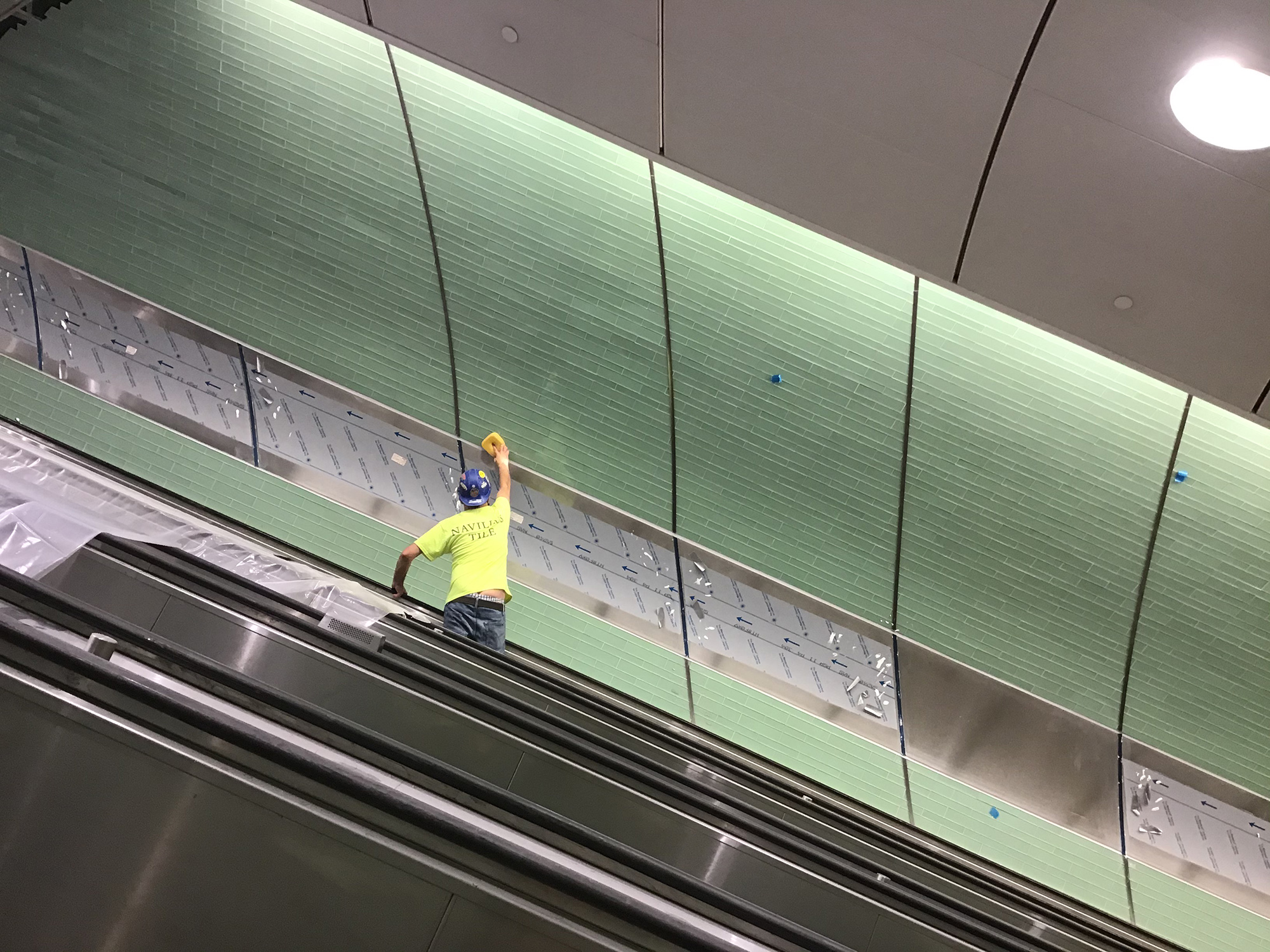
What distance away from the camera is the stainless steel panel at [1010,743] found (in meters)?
Result: 8.25

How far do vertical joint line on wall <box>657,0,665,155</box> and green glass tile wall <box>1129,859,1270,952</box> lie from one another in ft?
23.9

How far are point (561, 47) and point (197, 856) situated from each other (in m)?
5.40

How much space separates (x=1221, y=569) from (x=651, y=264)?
5549mm

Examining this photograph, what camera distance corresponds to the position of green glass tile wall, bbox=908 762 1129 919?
8.07 meters

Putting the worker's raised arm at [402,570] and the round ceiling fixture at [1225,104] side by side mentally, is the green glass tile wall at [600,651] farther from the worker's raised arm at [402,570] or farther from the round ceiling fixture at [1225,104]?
the round ceiling fixture at [1225,104]

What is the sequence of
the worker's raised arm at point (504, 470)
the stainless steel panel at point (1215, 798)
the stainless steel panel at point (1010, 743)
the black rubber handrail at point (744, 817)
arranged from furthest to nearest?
the stainless steel panel at point (1010, 743) < the stainless steel panel at point (1215, 798) < the worker's raised arm at point (504, 470) < the black rubber handrail at point (744, 817)

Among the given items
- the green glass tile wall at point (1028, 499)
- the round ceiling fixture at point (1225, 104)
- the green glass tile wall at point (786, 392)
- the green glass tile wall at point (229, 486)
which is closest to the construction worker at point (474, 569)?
the green glass tile wall at point (229, 486)

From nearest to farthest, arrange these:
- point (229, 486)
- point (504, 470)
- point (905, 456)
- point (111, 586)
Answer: point (111, 586) → point (504, 470) → point (905, 456) → point (229, 486)

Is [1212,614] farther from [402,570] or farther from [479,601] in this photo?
[402,570]

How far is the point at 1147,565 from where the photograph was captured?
8109mm

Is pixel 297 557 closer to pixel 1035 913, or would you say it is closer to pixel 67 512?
pixel 67 512

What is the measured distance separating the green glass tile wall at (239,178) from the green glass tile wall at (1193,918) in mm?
7357

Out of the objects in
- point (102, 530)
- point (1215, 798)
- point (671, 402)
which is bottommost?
point (102, 530)

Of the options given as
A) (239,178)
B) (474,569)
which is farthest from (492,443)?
(239,178)
